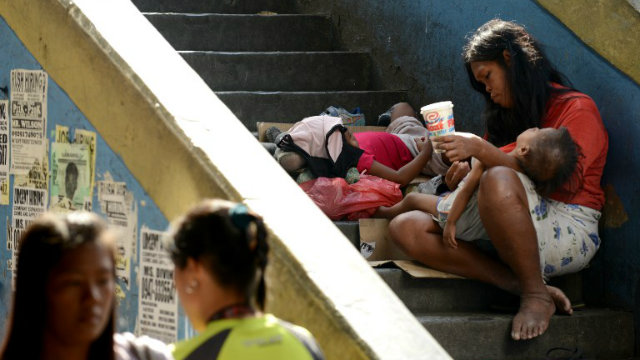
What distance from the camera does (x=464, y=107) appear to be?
6.28m

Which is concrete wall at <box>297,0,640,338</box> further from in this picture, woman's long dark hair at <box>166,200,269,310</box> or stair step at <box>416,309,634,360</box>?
woman's long dark hair at <box>166,200,269,310</box>

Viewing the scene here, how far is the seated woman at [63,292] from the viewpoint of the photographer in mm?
2191

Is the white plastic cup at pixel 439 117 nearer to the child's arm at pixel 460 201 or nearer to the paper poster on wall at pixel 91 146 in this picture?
the child's arm at pixel 460 201

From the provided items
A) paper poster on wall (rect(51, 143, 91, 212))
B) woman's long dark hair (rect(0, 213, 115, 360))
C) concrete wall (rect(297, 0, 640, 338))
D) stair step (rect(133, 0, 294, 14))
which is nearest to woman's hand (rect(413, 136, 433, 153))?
concrete wall (rect(297, 0, 640, 338))

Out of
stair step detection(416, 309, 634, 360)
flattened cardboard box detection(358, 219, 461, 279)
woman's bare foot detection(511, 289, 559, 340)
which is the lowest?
stair step detection(416, 309, 634, 360)

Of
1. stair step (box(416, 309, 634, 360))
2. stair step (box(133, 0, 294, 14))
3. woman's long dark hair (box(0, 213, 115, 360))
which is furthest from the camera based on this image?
stair step (box(133, 0, 294, 14))

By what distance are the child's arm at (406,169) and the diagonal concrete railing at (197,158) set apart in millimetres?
1793

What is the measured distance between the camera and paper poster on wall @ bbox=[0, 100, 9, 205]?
15.5 feet

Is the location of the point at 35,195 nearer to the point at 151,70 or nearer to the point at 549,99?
the point at 151,70

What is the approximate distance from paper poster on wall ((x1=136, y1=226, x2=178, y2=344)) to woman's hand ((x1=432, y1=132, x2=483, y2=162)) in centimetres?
137

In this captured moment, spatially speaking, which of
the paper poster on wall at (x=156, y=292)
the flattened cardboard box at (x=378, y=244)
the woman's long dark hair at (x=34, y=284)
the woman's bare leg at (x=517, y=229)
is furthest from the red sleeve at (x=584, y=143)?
the woman's long dark hair at (x=34, y=284)

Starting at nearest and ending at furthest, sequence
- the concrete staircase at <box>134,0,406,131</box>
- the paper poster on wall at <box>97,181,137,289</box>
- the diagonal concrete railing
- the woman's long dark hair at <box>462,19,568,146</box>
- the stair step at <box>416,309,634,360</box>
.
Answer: the diagonal concrete railing
the paper poster on wall at <box>97,181,137,289</box>
the stair step at <box>416,309,634,360</box>
the woman's long dark hair at <box>462,19,568,146</box>
the concrete staircase at <box>134,0,406,131</box>

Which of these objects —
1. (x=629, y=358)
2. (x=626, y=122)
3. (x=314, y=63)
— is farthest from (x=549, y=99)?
(x=314, y=63)

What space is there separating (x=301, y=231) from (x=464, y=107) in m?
3.03
